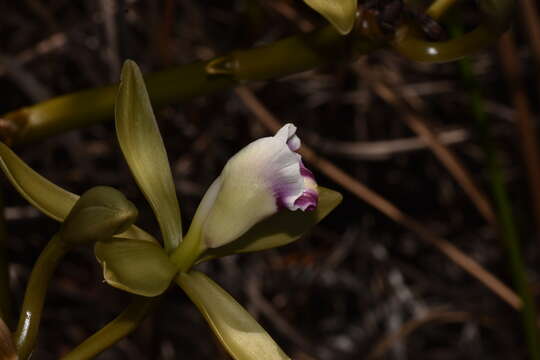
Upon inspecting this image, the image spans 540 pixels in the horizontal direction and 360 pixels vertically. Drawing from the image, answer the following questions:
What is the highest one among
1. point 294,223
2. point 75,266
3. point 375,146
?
point 294,223

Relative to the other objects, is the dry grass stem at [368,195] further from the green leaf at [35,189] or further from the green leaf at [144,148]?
the green leaf at [35,189]

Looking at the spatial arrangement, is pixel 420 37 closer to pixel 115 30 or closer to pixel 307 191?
pixel 307 191

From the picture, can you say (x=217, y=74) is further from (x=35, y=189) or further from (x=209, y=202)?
(x=35, y=189)

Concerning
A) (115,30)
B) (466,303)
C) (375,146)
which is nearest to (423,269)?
(466,303)

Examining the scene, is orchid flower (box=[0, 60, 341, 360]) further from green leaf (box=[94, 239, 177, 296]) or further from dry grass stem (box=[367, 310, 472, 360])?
dry grass stem (box=[367, 310, 472, 360])

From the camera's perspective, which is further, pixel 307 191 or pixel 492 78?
pixel 492 78

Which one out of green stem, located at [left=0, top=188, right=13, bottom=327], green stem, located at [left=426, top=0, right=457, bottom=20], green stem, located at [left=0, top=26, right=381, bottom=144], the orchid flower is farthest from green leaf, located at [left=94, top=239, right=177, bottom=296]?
green stem, located at [left=426, top=0, right=457, bottom=20]

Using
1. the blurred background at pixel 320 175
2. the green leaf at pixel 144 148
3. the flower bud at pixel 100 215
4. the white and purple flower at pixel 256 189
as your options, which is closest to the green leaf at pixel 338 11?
the white and purple flower at pixel 256 189
